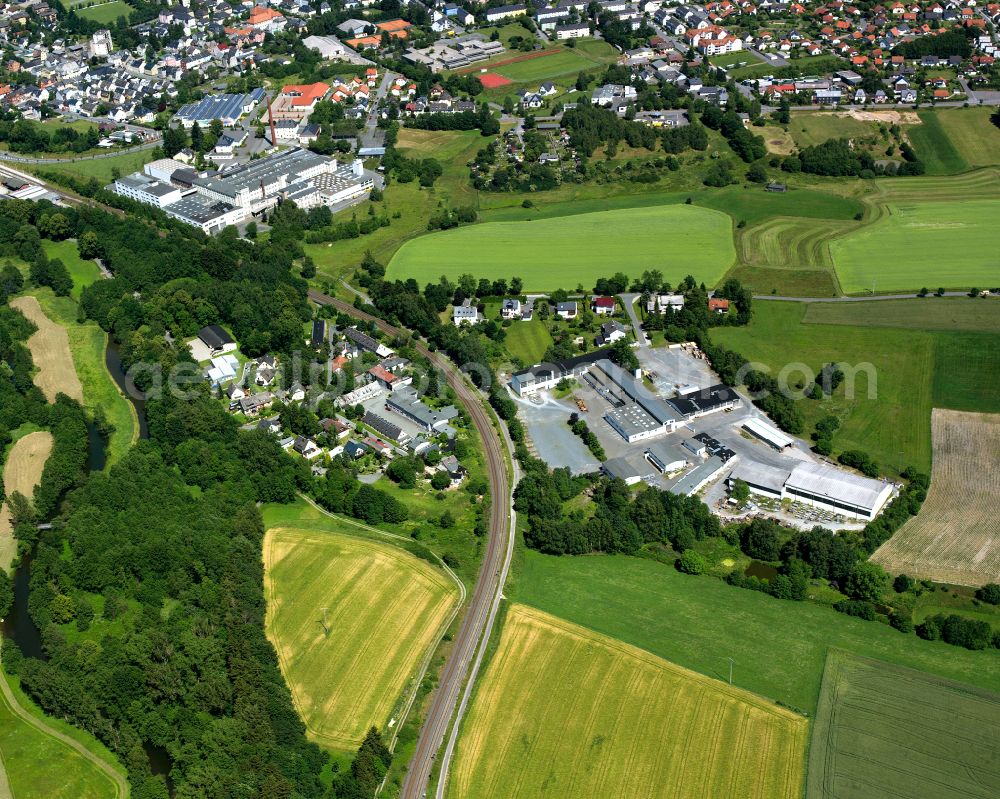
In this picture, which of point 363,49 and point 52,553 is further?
point 363,49

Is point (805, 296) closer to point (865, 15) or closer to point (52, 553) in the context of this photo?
point (52, 553)

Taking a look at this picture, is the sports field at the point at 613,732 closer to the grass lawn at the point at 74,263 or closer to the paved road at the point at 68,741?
the paved road at the point at 68,741

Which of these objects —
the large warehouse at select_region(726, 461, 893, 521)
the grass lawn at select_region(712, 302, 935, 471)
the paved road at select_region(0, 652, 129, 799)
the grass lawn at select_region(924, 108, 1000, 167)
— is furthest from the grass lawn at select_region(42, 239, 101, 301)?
the grass lawn at select_region(924, 108, 1000, 167)

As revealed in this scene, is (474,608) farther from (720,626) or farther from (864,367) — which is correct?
(864,367)

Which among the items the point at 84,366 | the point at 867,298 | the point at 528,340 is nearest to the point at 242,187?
the point at 84,366

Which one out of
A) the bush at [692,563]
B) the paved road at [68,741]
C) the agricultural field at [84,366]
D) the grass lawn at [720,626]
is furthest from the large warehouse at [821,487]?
the agricultural field at [84,366]

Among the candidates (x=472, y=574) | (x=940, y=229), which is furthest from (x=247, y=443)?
(x=940, y=229)

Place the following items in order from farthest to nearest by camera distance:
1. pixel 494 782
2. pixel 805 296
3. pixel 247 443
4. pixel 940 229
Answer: pixel 940 229, pixel 805 296, pixel 247 443, pixel 494 782
